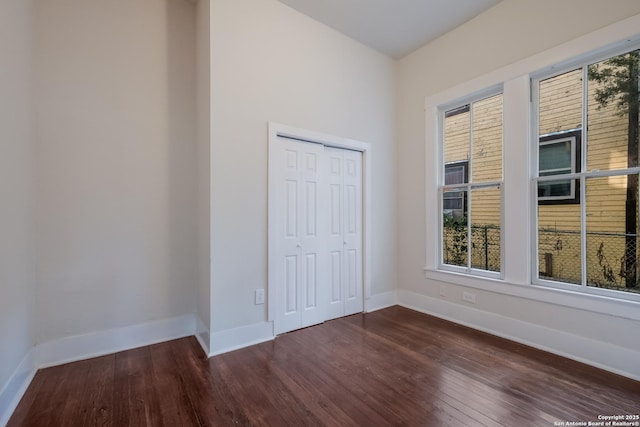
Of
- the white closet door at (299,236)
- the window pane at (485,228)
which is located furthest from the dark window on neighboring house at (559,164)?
the white closet door at (299,236)

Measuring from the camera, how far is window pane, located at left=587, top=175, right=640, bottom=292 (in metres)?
2.20

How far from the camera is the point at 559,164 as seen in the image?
2.57 m

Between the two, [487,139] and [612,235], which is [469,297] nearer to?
[612,235]

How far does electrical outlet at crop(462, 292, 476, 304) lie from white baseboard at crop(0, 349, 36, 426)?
378 cm

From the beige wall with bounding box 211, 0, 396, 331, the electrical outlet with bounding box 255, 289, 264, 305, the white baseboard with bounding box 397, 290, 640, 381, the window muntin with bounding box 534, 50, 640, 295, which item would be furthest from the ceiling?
the white baseboard with bounding box 397, 290, 640, 381

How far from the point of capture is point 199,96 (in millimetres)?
2838

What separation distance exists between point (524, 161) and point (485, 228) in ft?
2.56

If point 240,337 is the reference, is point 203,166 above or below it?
above

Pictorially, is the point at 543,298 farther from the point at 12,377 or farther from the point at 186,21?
the point at 186,21

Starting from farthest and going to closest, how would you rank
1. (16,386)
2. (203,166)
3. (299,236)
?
(299,236), (203,166), (16,386)

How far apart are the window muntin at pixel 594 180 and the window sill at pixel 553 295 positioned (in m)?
0.13

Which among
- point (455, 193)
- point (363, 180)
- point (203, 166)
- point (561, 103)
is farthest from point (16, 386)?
point (561, 103)

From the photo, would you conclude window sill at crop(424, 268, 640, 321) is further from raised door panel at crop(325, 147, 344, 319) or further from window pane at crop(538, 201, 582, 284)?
raised door panel at crop(325, 147, 344, 319)

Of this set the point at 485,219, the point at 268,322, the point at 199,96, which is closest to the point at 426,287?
the point at 485,219
